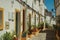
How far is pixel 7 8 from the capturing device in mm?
9695

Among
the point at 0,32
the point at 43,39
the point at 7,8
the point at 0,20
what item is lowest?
the point at 43,39

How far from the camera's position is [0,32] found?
8656 mm

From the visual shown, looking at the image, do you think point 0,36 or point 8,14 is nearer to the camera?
point 0,36

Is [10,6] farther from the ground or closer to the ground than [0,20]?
farther from the ground

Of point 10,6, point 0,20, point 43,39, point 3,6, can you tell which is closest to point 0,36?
point 0,20

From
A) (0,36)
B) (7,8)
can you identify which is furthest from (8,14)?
(0,36)

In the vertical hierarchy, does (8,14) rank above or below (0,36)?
above

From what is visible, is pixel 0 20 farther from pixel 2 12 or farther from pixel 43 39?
pixel 43 39

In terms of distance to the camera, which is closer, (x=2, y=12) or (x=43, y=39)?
(x=2, y=12)

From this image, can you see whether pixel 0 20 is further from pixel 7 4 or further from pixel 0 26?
pixel 7 4

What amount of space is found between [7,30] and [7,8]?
115cm

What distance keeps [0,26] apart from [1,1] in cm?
119

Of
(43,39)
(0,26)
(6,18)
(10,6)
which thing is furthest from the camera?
(43,39)

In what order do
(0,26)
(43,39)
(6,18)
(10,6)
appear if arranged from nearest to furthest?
1. (0,26)
2. (6,18)
3. (10,6)
4. (43,39)
